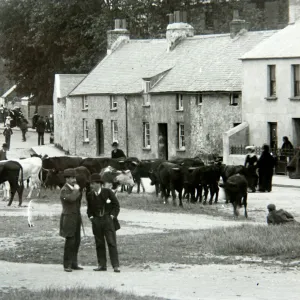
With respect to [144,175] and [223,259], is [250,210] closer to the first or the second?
[144,175]

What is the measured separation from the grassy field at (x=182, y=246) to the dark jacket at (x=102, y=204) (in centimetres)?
166

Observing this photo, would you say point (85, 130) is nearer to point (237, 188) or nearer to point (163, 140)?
point (163, 140)

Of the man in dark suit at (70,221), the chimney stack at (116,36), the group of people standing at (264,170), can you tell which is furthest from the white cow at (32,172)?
the chimney stack at (116,36)

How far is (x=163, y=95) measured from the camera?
64.0 metres

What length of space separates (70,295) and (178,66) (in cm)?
4976

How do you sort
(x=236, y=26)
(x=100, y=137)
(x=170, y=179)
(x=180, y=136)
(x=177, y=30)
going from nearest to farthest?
1. (x=170, y=179)
2. (x=180, y=136)
3. (x=236, y=26)
4. (x=177, y=30)
5. (x=100, y=137)

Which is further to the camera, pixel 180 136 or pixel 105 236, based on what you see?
pixel 180 136

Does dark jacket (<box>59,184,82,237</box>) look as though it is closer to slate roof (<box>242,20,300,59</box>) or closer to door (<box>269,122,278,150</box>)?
slate roof (<box>242,20,300,59</box>)

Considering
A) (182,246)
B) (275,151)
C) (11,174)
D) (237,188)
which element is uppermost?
(275,151)

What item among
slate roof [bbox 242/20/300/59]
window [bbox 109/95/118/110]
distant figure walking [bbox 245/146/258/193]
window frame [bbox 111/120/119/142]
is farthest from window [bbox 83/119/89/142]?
distant figure walking [bbox 245/146/258/193]

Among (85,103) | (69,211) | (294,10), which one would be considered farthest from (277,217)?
(85,103)

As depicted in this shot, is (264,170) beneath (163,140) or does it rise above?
beneath

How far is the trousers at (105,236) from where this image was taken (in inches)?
754

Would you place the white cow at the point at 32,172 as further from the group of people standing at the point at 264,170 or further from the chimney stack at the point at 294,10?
the chimney stack at the point at 294,10
